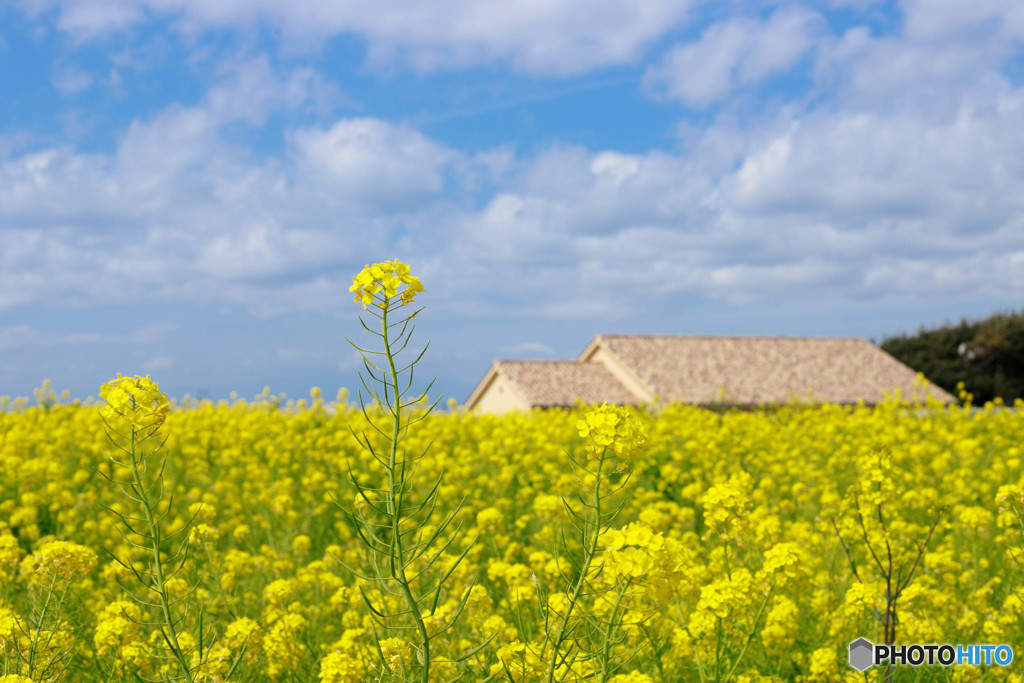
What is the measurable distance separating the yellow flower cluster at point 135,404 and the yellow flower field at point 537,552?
11 centimetres

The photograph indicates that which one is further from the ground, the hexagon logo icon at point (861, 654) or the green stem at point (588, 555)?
the green stem at point (588, 555)

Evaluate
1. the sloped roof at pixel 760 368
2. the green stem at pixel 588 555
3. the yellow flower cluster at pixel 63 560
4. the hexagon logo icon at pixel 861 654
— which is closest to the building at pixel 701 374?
the sloped roof at pixel 760 368

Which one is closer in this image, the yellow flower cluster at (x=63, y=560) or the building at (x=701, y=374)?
the yellow flower cluster at (x=63, y=560)

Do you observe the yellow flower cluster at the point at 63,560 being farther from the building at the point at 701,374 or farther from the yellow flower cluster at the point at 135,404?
the building at the point at 701,374

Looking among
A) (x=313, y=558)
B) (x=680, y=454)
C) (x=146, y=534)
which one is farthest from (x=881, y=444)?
(x=680, y=454)

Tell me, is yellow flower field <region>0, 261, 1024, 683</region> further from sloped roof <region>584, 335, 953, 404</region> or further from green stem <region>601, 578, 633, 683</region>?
sloped roof <region>584, 335, 953, 404</region>

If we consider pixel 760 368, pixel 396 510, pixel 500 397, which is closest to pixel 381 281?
pixel 396 510

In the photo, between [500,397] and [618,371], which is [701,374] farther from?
[500,397]

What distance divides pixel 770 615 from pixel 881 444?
964 millimetres

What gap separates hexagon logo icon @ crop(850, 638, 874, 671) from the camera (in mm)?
3512

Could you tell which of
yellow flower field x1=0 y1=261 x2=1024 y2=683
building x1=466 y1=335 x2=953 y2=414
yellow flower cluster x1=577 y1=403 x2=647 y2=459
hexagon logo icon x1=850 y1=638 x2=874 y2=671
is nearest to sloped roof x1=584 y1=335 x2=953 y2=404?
building x1=466 y1=335 x2=953 y2=414

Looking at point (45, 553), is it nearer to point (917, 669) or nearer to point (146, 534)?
point (146, 534)

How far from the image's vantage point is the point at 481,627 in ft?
10.8

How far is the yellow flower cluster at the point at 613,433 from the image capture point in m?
2.05
